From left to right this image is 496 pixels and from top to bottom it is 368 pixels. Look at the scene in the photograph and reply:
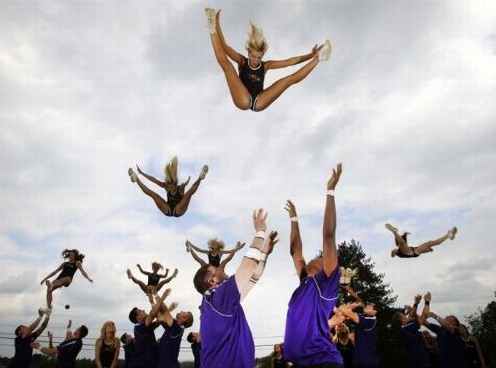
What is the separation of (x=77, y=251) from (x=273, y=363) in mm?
7111

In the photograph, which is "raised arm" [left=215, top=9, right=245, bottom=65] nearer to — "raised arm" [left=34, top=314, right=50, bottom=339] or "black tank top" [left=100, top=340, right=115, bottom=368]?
"black tank top" [left=100, top=340, right=115, bottom=368]

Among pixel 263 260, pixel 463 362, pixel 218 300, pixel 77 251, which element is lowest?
pixel 463 362

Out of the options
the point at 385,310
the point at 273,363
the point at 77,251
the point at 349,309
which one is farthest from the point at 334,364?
the point at 385,310

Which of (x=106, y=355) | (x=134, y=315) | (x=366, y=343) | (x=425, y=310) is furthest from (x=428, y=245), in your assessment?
(x=106, y=355)

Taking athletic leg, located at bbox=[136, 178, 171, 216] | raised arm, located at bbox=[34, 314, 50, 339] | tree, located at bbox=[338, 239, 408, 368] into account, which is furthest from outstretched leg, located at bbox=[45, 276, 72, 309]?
tree, located at bbox=[338, 239, 408, 368]

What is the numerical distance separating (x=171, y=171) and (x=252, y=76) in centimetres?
337

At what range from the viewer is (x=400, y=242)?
15336 millimetres

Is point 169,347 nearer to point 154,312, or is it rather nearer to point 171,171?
point 154,312

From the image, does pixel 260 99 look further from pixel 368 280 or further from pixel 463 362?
pixel 368 280

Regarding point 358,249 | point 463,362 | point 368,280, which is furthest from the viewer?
point 358,249

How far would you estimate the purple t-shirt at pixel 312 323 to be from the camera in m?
4.10

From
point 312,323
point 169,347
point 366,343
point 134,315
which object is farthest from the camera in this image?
point 366,343

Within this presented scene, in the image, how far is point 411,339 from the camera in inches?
408

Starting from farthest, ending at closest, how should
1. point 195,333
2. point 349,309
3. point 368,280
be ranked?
point 368,280 → point 195,333 → point 349,309
